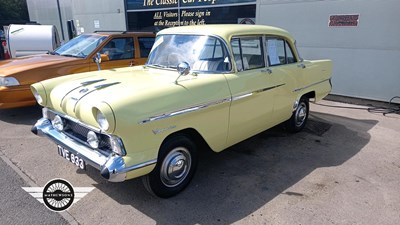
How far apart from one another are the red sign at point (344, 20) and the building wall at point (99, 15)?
8.10m

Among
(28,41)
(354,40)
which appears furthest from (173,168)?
(28,41)

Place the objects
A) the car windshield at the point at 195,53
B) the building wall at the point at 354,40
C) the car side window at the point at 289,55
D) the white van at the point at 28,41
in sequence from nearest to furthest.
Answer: the car windshield at the point at 195,53 < the car side window at the point at 289,55 < the building wall at the point at 354,40 < the white van at the point at 28,41

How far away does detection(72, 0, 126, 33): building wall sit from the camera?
1236cm

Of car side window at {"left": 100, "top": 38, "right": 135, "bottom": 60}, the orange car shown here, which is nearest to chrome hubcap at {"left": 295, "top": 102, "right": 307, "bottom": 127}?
the orange car

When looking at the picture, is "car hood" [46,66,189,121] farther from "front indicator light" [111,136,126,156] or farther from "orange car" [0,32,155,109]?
"orange car" [0,32,155,109]

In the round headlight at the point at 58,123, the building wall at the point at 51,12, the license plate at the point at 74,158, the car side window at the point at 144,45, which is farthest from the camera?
the building wall at the point at 51,12

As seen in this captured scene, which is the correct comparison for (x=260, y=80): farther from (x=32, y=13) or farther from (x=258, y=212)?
(x=32, y=13)

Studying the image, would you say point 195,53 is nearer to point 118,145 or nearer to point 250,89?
point 250,89

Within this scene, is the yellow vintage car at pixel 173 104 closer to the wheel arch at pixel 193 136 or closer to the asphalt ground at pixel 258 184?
the wheel arch at pixel 193 136

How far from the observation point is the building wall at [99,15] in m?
12.4

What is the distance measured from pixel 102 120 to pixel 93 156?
45 cm

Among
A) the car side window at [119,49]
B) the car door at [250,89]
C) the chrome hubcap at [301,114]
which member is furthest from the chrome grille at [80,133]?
the chrome hubcap at [301,114]

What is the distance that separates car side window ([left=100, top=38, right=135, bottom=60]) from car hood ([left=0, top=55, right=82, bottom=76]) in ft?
2.16

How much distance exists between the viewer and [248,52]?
402cm
